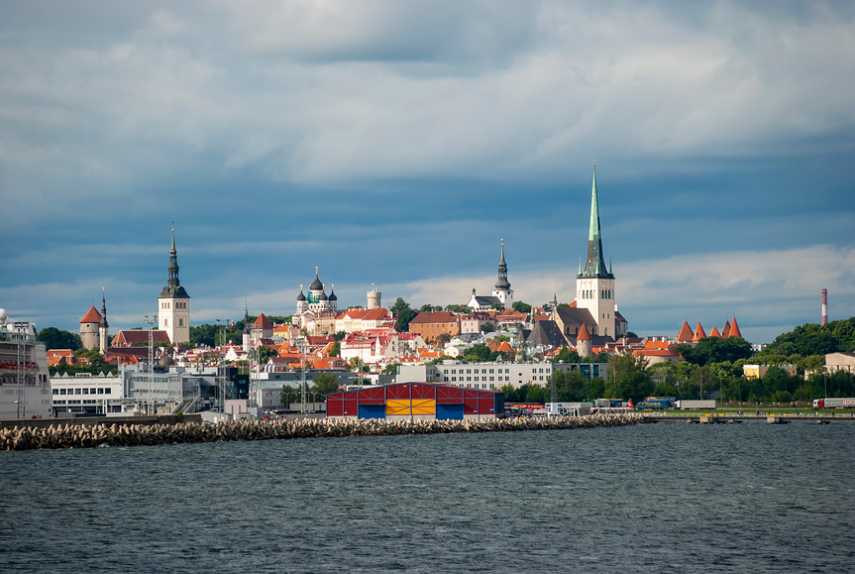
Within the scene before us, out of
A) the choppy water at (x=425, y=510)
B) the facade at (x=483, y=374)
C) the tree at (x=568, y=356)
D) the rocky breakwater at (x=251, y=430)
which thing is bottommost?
the choppy water at (x=425, y=510)

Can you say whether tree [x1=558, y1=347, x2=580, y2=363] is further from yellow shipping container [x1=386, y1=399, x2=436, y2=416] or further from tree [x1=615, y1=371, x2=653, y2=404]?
yellow shipping container [x1=386, y1=399, x2=436, y2=416]

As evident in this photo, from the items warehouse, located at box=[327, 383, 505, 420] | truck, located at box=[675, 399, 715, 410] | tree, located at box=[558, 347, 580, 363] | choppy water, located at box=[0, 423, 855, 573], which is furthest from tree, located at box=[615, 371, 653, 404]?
choppy water, located at box=[0, 423, 855, 573]

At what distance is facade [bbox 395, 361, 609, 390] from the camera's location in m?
139

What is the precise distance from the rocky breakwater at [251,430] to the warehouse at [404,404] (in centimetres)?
402

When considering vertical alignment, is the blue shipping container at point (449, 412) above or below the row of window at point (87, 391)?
below

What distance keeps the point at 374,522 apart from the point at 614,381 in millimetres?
105706

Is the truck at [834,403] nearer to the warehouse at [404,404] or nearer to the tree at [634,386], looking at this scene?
the tree at [634,386]

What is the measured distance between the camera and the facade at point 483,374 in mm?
139025

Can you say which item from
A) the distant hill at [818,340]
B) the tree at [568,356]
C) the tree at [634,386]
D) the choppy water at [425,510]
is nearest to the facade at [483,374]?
the tree at [634,386]

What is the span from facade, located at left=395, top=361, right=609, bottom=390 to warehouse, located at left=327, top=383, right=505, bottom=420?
3941cm

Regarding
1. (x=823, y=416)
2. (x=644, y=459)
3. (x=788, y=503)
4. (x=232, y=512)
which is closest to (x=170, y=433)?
(x=644, y=459)

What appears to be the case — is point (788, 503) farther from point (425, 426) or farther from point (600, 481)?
point (425, 426)

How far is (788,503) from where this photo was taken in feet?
129

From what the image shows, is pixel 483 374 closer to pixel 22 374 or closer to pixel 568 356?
pixel 568 356
